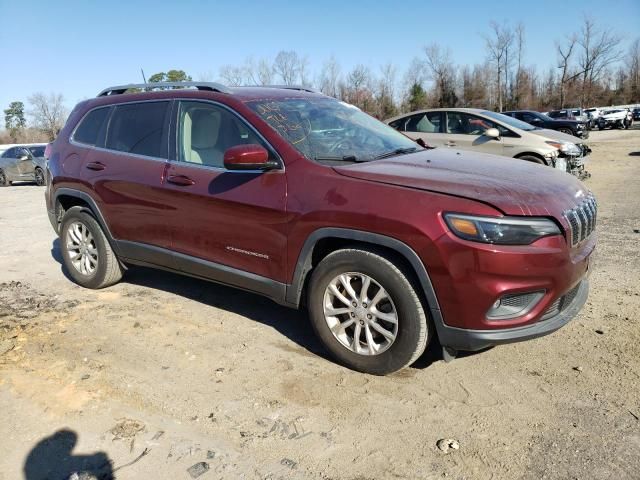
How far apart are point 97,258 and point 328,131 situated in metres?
2.69

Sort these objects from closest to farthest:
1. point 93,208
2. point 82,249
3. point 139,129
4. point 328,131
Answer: point 328,131
point 139,129
point 93,208
point 82,249

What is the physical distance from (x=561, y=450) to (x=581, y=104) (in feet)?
238

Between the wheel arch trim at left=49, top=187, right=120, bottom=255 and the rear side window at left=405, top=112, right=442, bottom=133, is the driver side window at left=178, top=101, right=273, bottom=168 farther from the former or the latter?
the rear side window at left=405, top=112, right=442, bottom=133

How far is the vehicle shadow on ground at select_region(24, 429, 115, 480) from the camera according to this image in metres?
2.58

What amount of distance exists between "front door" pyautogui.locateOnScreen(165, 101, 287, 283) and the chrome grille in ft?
5.78

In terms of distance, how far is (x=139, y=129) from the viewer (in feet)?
15.3

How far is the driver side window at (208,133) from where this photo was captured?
157 inches

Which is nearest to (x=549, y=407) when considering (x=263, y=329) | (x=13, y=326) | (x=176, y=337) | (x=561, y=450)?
(x=561, y=450)

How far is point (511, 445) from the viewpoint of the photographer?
2.70m

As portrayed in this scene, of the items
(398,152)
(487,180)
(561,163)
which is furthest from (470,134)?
(487,180)

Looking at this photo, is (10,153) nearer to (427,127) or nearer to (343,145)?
(427,127)

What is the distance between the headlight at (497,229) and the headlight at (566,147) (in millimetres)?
8194

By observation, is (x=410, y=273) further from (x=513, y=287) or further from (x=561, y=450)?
(x=561, y=450)

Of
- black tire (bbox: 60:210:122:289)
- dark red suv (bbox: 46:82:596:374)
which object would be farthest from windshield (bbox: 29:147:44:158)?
dark red suv (bbox: 46:82:596:374)
